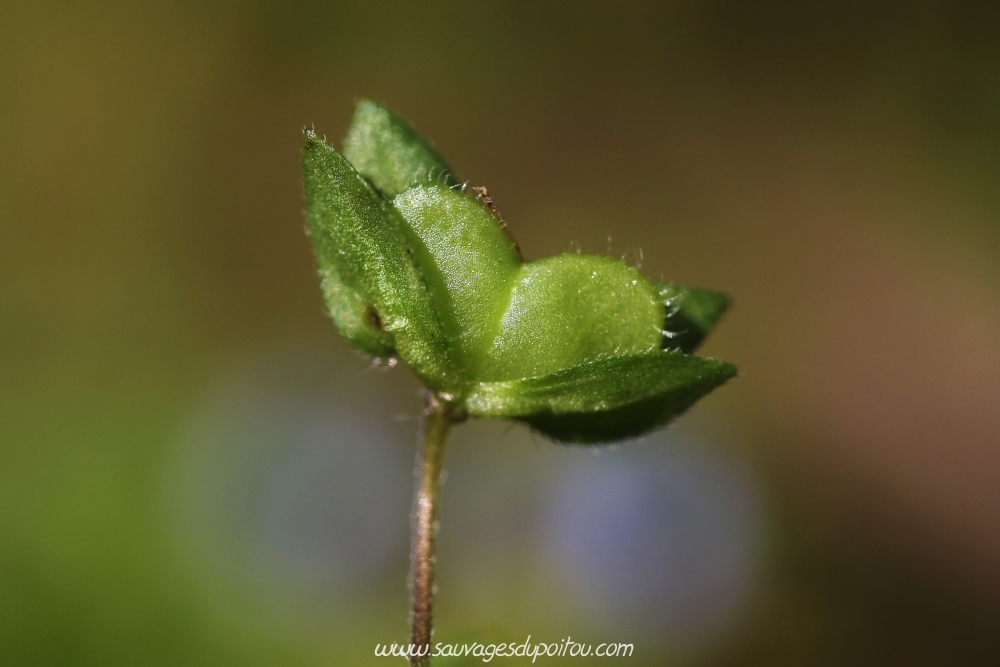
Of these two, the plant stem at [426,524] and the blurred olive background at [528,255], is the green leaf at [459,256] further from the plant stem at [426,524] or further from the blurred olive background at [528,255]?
the blurred olive background at [528,255]

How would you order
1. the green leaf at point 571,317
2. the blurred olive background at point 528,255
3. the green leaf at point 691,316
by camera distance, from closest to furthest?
the green leaf at point 571,317
the green leaf at point 691,316
the blurred olive background at point 528,255

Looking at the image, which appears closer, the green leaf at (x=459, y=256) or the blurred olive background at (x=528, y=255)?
the green leaf at (x=459, y=256)

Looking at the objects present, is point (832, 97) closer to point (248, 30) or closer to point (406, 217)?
point (248, 30)

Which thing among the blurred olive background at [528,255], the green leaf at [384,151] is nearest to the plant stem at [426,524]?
the green leaf at [384,151]

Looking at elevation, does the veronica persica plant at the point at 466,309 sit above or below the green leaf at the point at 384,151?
below

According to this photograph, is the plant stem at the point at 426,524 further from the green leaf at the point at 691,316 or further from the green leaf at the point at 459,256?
the green leaf at the point at 691,316

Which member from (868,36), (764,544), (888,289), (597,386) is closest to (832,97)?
(868,36)

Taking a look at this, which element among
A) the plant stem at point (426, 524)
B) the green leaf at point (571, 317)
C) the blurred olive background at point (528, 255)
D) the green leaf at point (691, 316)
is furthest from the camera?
the blurred olive background at point (528, 255)

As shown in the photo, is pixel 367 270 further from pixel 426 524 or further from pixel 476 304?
pixel 426 524
